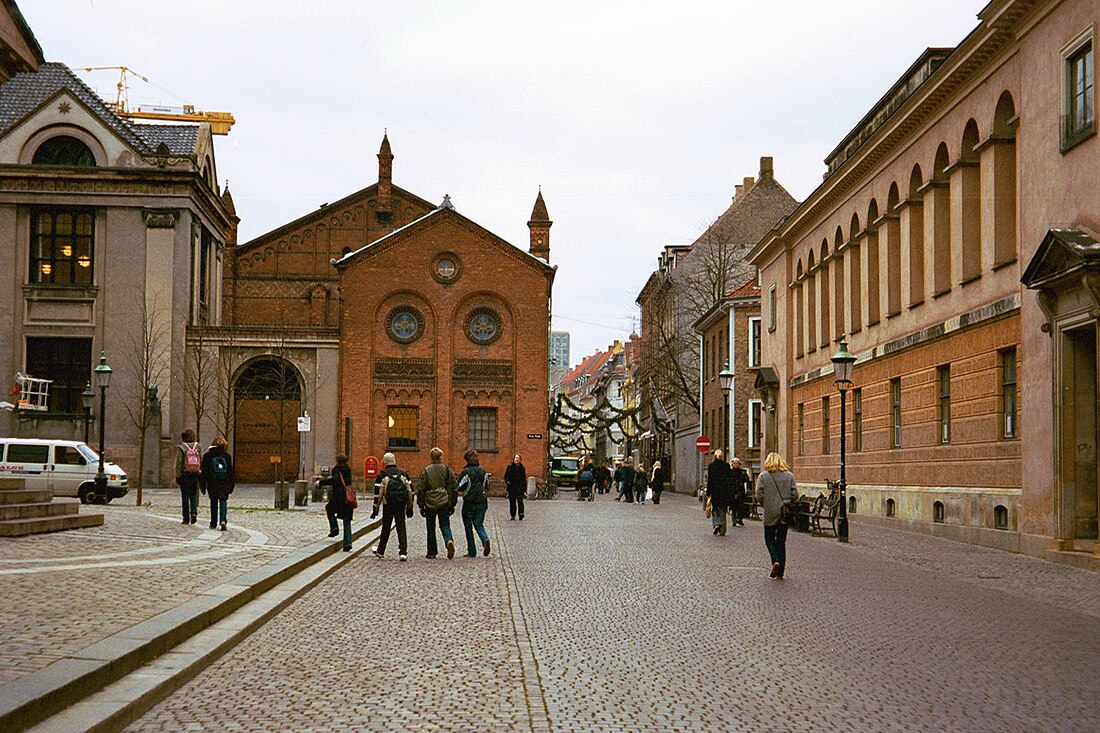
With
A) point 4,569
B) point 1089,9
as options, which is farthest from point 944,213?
point 4,569

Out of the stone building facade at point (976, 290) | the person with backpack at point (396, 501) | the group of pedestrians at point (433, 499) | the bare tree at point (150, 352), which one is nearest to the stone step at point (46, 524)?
the group of pedestrians at point (433, 499)

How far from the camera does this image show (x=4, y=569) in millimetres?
13906

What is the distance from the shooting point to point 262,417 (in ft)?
183

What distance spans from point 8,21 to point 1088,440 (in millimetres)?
16876

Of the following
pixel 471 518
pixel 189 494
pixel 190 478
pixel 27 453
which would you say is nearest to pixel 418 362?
pixel 27 453

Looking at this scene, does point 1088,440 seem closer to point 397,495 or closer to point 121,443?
point 397,495

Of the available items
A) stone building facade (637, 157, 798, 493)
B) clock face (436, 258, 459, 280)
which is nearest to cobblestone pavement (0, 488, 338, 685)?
clock face (436, 258, 459, 280)

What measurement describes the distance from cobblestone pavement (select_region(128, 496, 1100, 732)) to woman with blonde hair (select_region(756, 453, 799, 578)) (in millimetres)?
378

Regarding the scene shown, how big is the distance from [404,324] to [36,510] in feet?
128

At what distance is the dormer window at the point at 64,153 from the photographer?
51062 millimetres

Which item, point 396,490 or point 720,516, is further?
point 720,516

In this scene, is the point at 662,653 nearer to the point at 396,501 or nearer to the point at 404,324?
the point at 396,501

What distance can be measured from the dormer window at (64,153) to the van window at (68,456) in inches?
819

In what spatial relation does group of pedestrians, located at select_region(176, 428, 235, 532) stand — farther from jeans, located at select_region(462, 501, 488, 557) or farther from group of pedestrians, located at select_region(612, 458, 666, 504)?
group of pedestrians, located at select_region(612, 458, 666, 504)
